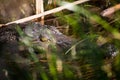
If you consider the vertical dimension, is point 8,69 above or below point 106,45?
below

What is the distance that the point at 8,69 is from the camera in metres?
1.81

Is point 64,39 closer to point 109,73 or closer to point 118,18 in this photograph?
point 118,18

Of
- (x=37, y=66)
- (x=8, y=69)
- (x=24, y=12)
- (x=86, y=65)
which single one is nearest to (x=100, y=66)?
(x=86, y=65)

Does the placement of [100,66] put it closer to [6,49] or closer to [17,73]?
[17,73]

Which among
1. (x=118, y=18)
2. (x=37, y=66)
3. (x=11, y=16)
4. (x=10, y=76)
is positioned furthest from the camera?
(x=11, y=16)

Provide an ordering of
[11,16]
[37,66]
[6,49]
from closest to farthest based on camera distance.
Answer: [37,66] < [6,49] < [11,16]

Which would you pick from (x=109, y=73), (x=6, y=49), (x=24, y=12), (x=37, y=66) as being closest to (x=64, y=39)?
(x=6, y=49)

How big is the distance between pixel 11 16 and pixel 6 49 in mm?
644

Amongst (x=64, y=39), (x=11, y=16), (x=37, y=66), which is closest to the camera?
(x=37, y=66)

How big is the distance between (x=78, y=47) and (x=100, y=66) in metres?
0.40

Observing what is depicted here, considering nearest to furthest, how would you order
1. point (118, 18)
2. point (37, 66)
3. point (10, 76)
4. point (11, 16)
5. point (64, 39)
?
point (37, 66) → point (10, 76) → point (118, 18) → point (64, 39) → point (11, 16)

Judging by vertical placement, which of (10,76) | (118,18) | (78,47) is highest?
(118,18)

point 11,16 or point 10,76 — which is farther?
point 11,16

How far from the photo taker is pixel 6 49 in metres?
2.14
